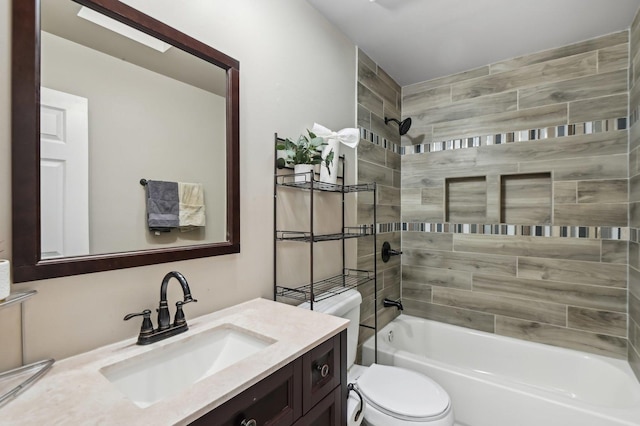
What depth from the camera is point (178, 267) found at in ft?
3.75

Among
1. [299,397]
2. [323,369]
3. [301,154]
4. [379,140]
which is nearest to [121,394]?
[299,397]

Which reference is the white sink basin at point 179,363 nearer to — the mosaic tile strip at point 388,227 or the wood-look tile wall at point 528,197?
the mosaic tile strip at point 388,227

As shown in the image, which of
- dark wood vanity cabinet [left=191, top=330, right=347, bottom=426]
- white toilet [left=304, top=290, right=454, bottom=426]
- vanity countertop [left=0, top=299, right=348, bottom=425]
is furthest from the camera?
white toilet [left=304, top=290, right=454, bottom=426]

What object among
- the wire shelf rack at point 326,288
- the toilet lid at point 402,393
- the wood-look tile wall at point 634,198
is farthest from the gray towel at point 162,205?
the wood-look tile wall at point 634,198

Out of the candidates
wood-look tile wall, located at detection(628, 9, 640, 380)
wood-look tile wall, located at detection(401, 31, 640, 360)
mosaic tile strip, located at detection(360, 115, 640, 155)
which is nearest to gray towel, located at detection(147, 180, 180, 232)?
mosaic tile strip, located at detection(360, 115, 640, 155)

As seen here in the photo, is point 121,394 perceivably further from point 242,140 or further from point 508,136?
point 508,136

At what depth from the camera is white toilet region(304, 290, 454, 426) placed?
144 cm

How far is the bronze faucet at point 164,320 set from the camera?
97 centimetres

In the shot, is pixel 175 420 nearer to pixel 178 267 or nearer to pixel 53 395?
pixel 53 395

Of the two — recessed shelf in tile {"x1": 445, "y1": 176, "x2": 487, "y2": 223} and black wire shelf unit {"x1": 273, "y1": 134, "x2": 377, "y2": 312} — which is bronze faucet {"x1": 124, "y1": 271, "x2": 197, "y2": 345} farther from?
recessed shelf in tile {"x1": 445, "y1": 176, "x2": 487, "y2": 223}

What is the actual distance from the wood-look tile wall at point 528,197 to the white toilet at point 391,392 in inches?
43.5

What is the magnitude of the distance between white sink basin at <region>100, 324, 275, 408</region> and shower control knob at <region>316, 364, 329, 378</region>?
0.18 meters

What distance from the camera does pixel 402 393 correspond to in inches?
63.5

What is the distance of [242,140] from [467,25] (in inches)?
66.6
